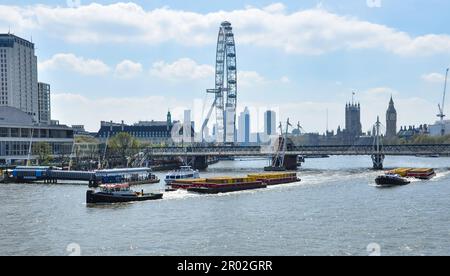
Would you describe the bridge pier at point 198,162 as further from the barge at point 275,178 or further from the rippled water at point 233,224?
the rippled water at point 233,224

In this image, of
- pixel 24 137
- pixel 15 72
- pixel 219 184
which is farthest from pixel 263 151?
pixel 15 72

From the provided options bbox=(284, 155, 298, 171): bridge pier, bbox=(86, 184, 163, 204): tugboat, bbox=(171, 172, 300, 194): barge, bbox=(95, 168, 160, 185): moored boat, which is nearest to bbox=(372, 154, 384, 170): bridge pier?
bbox=(284, 155, 298, 171): bridge pier

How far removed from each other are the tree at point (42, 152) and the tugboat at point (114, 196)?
4715 centimetres

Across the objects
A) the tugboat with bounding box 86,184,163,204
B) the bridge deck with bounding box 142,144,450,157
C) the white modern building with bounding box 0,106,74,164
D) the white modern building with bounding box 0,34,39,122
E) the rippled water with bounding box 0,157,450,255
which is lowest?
the rippled water with bounding box 0,157,450,255

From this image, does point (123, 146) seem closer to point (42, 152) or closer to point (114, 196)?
point (42, 152)

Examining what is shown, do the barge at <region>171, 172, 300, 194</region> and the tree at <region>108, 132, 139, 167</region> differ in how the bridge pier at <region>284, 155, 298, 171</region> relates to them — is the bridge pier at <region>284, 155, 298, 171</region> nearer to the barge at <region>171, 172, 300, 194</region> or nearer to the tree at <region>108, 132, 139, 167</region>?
the tree at <region>108, 132, 139, 167</region>

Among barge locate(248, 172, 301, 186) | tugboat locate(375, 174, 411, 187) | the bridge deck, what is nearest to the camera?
tugboat locate(375, 174, 411, 187)

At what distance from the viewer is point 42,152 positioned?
94500 millimetres

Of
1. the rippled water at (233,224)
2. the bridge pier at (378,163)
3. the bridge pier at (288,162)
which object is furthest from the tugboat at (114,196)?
the bridge pier at (288,162)

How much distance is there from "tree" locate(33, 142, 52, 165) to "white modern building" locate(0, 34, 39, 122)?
8742 centimetres

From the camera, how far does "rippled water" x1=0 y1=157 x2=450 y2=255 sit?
27.8 metres

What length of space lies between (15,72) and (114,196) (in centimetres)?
15554

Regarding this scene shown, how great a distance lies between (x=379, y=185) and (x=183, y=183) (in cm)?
2273

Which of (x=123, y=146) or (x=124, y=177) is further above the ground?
(x=123, y=146)
